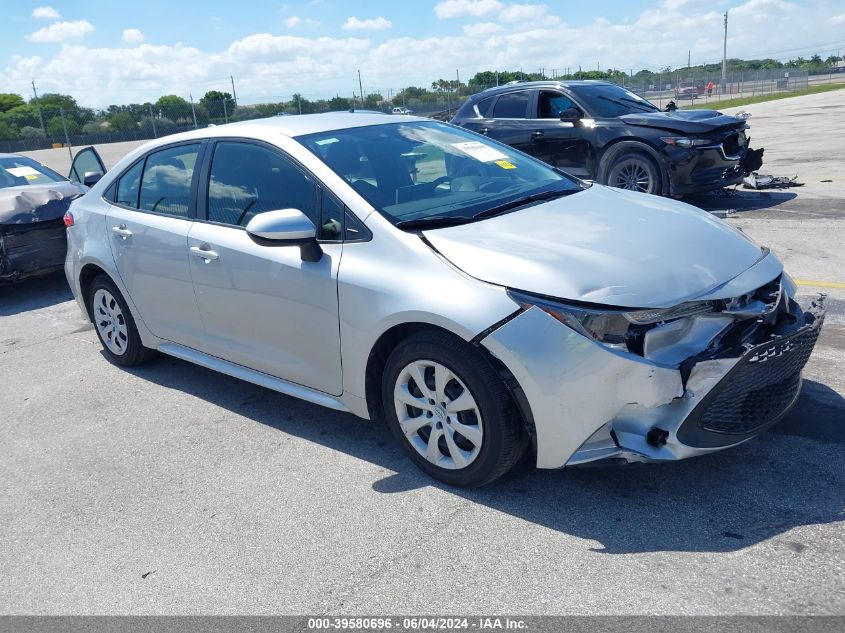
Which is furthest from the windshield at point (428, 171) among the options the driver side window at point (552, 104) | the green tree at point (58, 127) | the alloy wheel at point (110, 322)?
the green tree at point (58, 127)

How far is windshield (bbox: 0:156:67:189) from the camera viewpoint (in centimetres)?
882

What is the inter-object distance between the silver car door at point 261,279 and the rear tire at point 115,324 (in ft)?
3.50

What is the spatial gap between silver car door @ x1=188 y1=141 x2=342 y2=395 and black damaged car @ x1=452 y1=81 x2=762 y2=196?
6330 millimetres

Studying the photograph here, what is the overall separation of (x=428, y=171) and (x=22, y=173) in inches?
266

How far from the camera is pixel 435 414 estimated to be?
3500 millimetres

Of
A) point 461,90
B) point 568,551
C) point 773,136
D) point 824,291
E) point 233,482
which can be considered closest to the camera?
point 568,551

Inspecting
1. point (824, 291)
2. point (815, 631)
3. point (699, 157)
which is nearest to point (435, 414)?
point (815, 631)

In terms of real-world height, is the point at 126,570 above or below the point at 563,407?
below

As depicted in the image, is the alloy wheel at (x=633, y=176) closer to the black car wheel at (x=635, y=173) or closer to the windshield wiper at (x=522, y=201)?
the black car wheel at (x=635, y=173)

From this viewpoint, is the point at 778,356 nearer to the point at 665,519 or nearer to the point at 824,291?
the point at 665,519

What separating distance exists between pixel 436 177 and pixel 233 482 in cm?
195

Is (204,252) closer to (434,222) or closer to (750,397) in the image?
(434,222)

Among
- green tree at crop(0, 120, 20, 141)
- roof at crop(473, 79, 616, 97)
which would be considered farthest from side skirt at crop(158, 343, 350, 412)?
green tree at crop(0, 120, 20, 141)

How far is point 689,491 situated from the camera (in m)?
3.35
